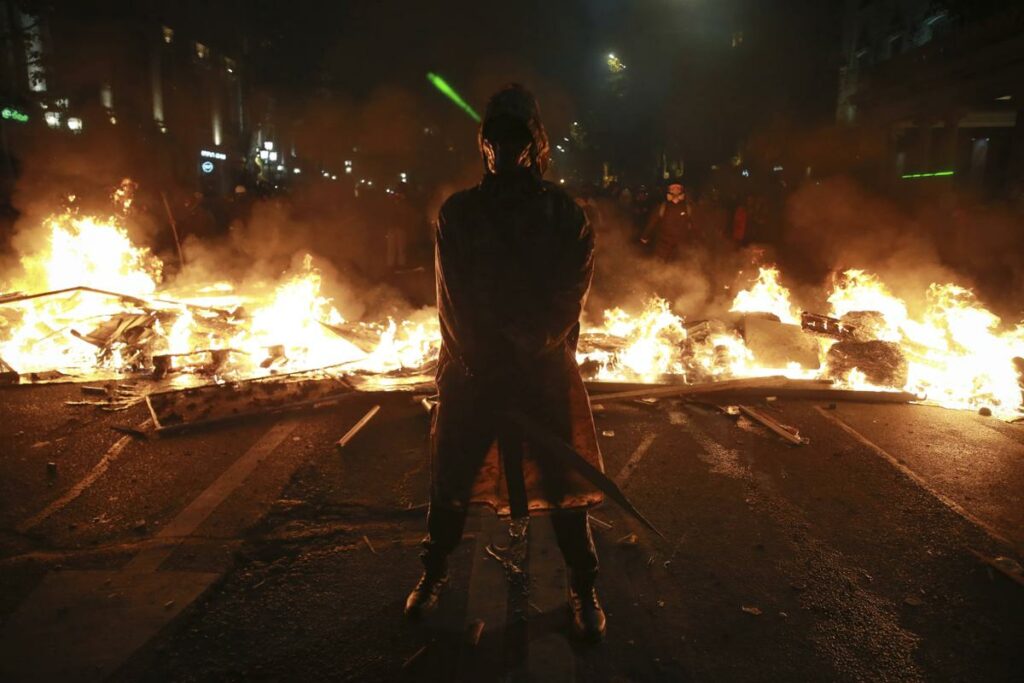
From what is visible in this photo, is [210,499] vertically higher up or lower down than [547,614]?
higher up

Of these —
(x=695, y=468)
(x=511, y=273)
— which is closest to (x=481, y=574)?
(x=511, y=273)

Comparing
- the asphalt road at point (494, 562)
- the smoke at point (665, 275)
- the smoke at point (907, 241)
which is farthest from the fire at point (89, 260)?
the smoke at point (907, 241)

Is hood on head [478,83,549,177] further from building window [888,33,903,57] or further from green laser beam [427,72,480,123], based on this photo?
building window [888,33,903,57]

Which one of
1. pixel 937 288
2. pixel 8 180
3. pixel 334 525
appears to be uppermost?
pixel 8 180

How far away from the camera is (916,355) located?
291 inches

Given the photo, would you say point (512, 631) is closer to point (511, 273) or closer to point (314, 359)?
point (511, 273)

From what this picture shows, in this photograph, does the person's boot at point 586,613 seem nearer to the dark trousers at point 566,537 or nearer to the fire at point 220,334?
the dark trousers at point 566,537

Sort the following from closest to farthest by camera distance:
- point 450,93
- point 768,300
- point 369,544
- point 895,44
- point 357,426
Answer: point 369,544
point 357,426
point 768,300
point 450,93
point 895,44

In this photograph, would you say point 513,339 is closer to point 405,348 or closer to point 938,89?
point 405,348

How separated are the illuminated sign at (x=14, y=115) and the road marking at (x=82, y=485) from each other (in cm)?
1937

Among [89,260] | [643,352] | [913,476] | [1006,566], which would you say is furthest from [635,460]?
[89,260]

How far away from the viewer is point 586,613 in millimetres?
2752

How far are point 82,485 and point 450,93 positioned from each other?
55.5 feet

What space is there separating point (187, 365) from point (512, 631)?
5956 mm
